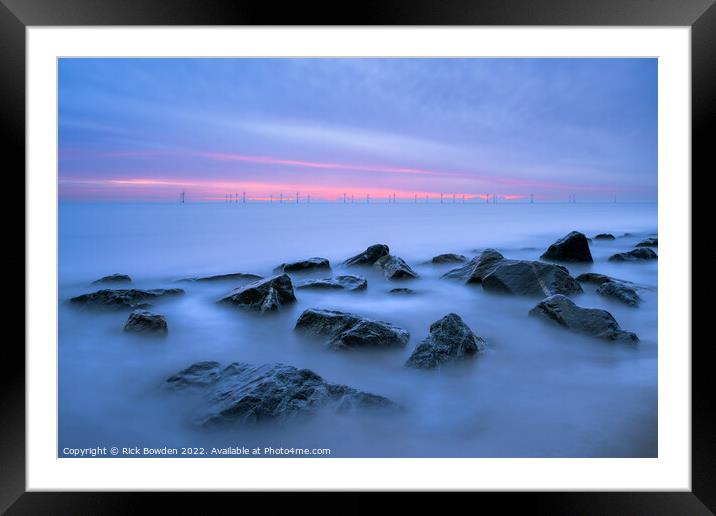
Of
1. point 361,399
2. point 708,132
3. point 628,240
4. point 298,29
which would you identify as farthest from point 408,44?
point 628,240

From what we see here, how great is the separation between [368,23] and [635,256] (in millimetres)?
5710

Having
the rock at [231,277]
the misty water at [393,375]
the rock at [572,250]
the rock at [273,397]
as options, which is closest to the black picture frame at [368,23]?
the misty water at [393,375]

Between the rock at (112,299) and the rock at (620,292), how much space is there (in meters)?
4.48

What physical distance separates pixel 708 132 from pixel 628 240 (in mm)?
7442

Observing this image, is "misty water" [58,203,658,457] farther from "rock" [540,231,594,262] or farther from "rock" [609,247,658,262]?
"rock" [609,247,658,262]

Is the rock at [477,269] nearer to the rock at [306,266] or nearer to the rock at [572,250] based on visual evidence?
the rock at [572,250]

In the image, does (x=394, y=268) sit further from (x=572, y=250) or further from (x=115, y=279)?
(x=115, y=279)

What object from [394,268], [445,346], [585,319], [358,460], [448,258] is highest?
[448,258]

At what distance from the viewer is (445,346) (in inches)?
110

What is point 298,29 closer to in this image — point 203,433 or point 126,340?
point 203,433

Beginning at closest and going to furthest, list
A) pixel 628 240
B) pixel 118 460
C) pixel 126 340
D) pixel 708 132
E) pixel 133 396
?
pixel 708 132 < pixel 118 460 < pixel 133 396 < pixel 126 340 < pixel 628 240

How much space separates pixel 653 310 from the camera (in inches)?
139

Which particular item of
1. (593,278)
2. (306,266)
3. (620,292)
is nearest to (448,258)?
(593,278)

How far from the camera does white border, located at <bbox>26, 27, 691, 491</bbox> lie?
6.73 feet
